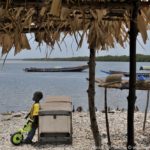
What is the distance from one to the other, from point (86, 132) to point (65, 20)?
15.9ft

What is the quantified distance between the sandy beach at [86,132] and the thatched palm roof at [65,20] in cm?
294

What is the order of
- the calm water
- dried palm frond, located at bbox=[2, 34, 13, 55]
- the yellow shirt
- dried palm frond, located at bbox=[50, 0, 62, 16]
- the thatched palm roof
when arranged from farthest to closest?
the calm water < the yellow shirt < dried palm frond, located at bbox=[2, 34, 13, 55] < the thatched palm roof < dried palm frond, located at bbox=[50, 0, 62, 16]

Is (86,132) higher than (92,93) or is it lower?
lower

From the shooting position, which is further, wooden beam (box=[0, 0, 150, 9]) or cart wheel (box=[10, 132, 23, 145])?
cart wheel (box=[10, 132, 23, 145])

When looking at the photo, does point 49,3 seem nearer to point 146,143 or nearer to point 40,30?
point 40,30

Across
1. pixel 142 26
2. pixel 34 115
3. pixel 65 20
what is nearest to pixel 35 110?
pixel 34 115

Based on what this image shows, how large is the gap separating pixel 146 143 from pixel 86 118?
2.72 meters

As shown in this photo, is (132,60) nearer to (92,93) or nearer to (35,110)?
(92,93)

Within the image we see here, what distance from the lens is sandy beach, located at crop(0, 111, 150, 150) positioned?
672cm

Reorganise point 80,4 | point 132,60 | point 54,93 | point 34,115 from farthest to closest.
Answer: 1. point 54,93
2. point 34,115
3. point 132,60
4. point 80,4

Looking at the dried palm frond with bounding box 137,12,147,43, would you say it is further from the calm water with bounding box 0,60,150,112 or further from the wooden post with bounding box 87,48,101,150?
the wooden post with bounding box 87,48,101,150

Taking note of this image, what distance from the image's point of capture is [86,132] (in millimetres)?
7805

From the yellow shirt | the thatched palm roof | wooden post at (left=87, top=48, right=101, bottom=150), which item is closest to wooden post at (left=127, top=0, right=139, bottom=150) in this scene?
the thatched palm roof

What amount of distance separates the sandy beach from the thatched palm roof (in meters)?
2.94
